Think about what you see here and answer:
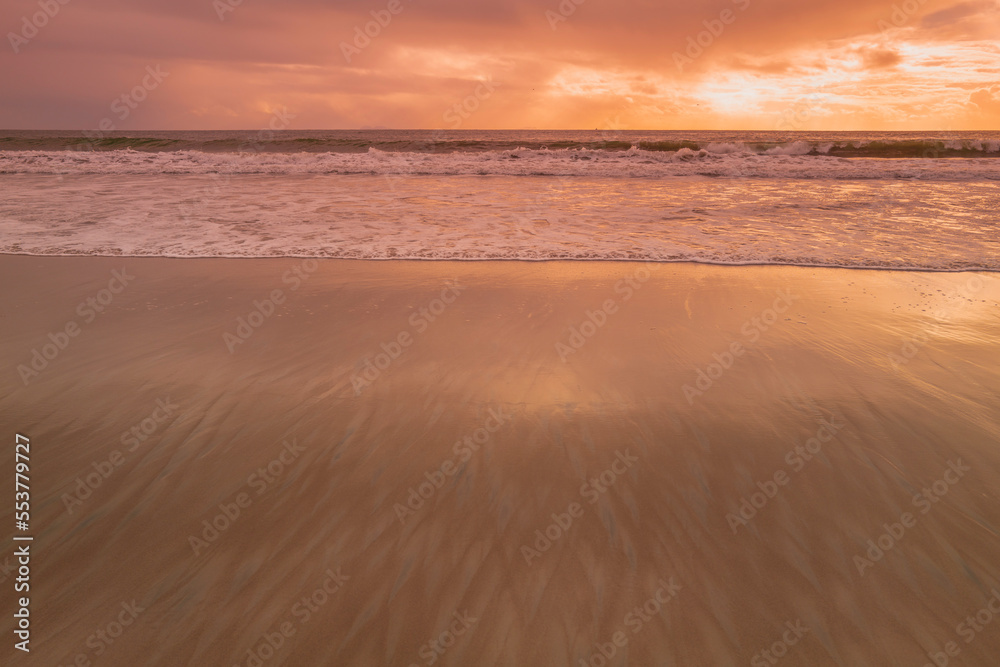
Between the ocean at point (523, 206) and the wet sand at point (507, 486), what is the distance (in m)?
3.12

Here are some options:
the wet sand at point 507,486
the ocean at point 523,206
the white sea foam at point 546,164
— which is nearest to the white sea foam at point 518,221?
the ocean at point 523,206

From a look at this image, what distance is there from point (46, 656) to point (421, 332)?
350cm

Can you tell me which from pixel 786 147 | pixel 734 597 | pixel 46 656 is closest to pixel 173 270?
pixel 46 656

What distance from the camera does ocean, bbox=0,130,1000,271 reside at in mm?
8469

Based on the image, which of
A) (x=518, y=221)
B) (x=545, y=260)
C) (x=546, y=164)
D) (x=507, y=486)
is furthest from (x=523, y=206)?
(x=546, y=164)

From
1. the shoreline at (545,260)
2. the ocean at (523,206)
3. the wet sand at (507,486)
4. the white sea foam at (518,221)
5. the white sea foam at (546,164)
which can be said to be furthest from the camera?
the white sea foam at (546,164)

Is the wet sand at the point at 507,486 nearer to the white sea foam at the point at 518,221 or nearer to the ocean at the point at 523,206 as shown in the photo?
the white sea foam at the point at 518,221

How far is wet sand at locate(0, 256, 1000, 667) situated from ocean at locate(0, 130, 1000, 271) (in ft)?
10.2

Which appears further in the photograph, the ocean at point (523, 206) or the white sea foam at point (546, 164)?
the white sea foam at point (546, 164)

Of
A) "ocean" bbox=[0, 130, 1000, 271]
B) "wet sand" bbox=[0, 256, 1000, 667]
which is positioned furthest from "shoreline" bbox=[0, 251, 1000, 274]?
"wet sand" bbox=[0, 256, 1000, 667]

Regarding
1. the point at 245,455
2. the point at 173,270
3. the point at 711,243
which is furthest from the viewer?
the point at 711,243

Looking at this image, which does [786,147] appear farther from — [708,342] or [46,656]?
[46,656]

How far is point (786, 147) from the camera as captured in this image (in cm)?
2806

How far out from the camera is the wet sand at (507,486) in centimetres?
217
